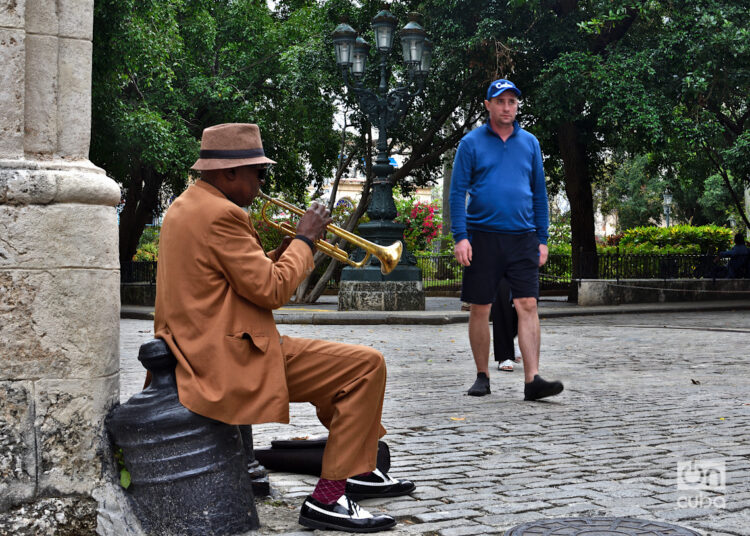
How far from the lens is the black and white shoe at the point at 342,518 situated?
328 cm

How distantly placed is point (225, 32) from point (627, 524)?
893 inches

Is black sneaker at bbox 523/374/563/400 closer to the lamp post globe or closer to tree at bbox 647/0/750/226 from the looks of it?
the lamp post globe

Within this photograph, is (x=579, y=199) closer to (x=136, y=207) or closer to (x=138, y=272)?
(x=138, y=272)

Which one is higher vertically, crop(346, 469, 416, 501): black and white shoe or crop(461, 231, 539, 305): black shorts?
crop(461, 231, 539, 305): black shorts

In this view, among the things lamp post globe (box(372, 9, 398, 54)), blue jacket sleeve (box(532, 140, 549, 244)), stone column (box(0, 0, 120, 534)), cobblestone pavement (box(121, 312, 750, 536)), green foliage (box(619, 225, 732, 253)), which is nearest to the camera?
stone column (box(0, 0, 120, 534))

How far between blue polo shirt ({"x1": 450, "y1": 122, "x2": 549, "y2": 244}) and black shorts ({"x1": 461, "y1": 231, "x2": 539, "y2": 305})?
0.07 meters

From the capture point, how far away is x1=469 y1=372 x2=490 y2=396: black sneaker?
649 cm

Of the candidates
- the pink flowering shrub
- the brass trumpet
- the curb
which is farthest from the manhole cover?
the pink flowering shrub

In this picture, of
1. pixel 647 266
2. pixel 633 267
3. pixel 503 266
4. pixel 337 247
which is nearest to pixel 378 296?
pixel 633 267

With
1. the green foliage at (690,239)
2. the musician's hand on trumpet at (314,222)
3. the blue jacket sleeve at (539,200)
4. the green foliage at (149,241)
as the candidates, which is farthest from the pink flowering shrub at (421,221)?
the musician's hand on trumpet at (314,222)

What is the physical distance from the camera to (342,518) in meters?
3.28

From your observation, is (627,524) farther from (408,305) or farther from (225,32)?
(225,32)

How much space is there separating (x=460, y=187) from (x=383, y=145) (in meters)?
10.0

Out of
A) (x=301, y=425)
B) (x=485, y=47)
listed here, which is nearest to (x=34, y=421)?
(x=301, y=425)
